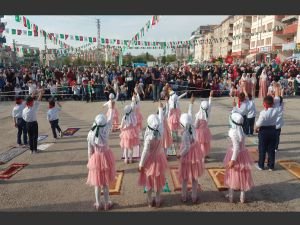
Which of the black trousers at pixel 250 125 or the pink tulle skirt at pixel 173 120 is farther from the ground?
the pink tulle skirt at pixel 173 120

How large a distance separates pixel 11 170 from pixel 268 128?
→ 7.14 meters

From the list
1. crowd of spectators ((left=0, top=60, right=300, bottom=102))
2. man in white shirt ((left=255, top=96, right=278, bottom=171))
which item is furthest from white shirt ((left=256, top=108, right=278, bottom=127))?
crowd of spectators ((left=0, top=60, right=300, bottom=102))

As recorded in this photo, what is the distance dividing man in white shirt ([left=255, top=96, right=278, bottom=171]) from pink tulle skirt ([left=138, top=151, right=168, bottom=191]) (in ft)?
10.6

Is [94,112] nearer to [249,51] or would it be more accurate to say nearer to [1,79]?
[1,79]

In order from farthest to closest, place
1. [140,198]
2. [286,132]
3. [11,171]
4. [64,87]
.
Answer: [64,87], [286,132], [11,171], [140,198]

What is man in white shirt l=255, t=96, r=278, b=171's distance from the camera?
7.48 m

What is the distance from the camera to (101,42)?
25297 millimetres

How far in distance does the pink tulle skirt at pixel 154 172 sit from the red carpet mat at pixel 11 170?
13.7 feet

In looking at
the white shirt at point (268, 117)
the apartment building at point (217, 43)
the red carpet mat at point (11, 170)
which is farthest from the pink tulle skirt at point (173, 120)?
the apartment building at point (217, 43)

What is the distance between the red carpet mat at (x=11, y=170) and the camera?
25.7 feet

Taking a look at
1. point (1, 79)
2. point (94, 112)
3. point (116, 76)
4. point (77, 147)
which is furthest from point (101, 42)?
point (77, 147)

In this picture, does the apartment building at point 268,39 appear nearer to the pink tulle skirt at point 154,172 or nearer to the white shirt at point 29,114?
the white shirt at point 29,114

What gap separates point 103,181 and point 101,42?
2115cm

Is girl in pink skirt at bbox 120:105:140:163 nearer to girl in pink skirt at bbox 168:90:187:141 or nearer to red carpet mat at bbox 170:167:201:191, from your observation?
red carpet mat at bbox 170:167:201:191
